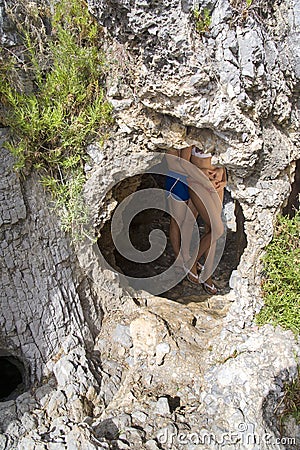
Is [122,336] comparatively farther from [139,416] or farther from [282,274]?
[282,274]

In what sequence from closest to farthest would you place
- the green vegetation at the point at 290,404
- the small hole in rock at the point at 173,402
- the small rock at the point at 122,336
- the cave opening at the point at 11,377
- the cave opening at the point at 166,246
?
the green vegetation at the point at 290,404, the small hole in rock at the point at 173,402, the cave opening at the point at 11,377, the small rock at the point at 122,336, the cave opening at the point at 166,246

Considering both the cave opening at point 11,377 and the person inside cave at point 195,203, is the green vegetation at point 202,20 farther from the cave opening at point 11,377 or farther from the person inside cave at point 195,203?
the cave opening at point 11,377

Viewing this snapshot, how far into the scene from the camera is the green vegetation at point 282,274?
3.12m

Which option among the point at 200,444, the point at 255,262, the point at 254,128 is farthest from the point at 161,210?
the point at 200,444

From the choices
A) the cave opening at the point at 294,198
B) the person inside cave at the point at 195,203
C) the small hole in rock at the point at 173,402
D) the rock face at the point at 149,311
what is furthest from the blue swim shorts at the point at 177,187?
the small hole in rock at the point at 173,402

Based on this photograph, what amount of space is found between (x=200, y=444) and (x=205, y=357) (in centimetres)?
68

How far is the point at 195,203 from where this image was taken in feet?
14.0

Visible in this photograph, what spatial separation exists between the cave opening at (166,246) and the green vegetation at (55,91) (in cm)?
71

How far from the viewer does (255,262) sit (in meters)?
3.25

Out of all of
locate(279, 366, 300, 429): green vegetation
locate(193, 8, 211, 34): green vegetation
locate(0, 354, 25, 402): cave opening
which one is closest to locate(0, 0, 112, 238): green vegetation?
locate(193, 8, 211, 34): green vegetation

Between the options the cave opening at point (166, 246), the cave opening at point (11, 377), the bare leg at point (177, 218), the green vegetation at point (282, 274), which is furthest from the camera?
the bare leg at point (177, 218)

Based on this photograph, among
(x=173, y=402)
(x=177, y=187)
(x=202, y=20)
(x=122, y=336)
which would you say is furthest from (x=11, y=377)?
(x=202, y=20)

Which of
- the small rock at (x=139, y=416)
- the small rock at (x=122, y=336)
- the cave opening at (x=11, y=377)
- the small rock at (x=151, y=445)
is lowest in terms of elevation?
the cave opening at (x=11, y=377)

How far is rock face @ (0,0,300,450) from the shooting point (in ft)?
8.67
